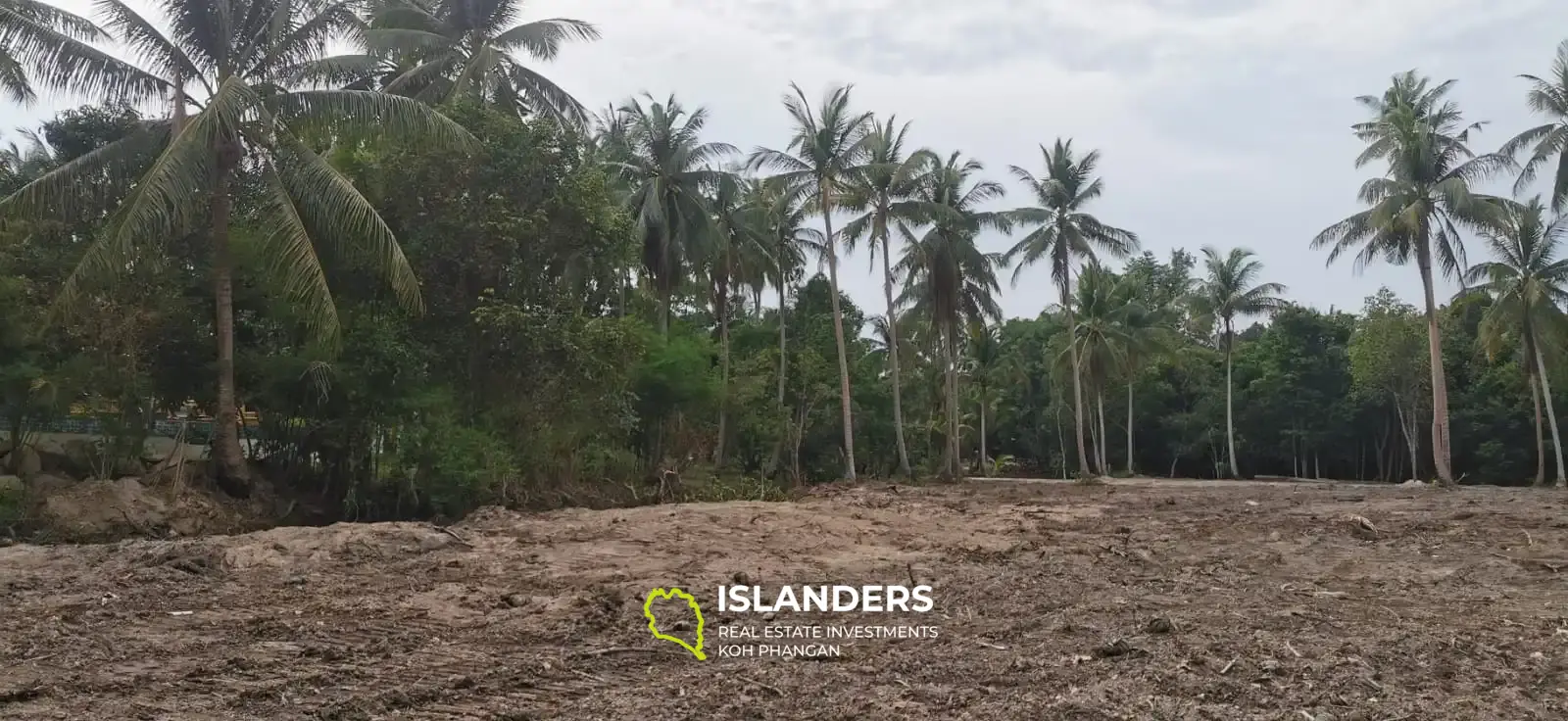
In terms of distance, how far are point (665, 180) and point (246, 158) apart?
11.9 metres

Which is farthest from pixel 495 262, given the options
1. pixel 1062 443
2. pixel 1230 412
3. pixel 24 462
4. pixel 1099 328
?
pixel 1062 443

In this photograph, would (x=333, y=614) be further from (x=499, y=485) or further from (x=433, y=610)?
(x=499, y=485)

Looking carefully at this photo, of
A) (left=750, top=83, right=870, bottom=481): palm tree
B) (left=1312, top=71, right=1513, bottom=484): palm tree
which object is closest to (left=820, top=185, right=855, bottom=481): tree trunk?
(left=750, top=83, right=870, bottom=481): palm tree

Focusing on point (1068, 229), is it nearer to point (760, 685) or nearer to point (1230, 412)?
point (1230, 412)

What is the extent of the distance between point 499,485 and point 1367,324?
3092 cm

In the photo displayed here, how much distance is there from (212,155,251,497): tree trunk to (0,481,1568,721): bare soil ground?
3619 mm

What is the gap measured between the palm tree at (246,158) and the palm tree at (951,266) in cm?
1744

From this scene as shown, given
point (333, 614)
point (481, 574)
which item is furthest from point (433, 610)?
point (481, 574)

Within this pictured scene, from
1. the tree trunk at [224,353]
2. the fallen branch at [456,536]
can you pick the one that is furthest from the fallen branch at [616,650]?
the tree trunk at [224,353]

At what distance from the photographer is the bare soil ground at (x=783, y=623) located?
472 centimetres

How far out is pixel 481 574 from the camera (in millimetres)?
8914

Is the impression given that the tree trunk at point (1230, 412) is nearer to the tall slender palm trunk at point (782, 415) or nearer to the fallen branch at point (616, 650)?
the tall slender palm trunk at point (782, 415)

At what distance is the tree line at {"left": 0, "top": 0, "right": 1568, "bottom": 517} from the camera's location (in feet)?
45.0

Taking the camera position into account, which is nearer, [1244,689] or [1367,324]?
[1244,689]
